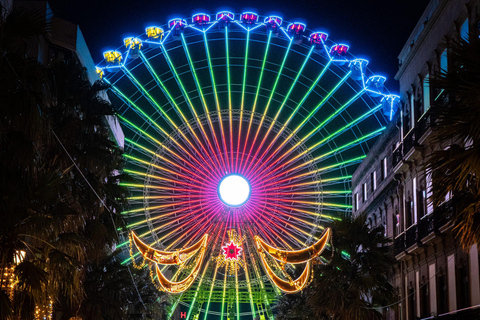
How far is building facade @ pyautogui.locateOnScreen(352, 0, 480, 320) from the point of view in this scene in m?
28.4

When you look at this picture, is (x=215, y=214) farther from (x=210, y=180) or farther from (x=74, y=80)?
(x=74, y=80)

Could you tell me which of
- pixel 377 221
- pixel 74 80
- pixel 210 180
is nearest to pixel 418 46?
pixel 377 221

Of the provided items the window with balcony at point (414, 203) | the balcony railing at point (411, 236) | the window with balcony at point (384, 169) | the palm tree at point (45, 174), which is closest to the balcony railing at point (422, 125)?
the window with balcony at point (414, 203)

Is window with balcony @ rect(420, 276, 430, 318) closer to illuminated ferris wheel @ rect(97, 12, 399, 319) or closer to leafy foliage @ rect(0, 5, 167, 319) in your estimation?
leafy foliage @ rect(0, 5, 167, 319)

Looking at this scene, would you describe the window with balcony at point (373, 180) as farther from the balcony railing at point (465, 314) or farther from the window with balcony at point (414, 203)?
the balcony railing at point (465, 314)

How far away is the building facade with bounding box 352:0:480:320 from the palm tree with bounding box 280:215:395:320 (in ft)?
6.81

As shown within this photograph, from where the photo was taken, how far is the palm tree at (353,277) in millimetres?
30969

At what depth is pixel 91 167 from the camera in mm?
25250

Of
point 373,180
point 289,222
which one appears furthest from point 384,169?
point 289,222

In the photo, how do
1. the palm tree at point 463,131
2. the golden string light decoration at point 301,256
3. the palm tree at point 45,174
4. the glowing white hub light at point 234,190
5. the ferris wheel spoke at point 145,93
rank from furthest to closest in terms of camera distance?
the glowing white hub light at point 234,190 < the ferris wheel spoke at point 145,93 < the golden string light decoration at point 301,256 < the palm tree at point 45,174 < the palm tree at point 463,131

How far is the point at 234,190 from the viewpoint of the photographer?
55969 mm

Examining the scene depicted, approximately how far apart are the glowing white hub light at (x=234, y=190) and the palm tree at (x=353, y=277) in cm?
2222

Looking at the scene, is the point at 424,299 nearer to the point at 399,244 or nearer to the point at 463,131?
the point at 399,244

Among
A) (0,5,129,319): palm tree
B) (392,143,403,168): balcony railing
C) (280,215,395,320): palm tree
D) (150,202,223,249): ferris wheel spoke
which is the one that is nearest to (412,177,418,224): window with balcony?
(392,143,403,168): balcony railing
